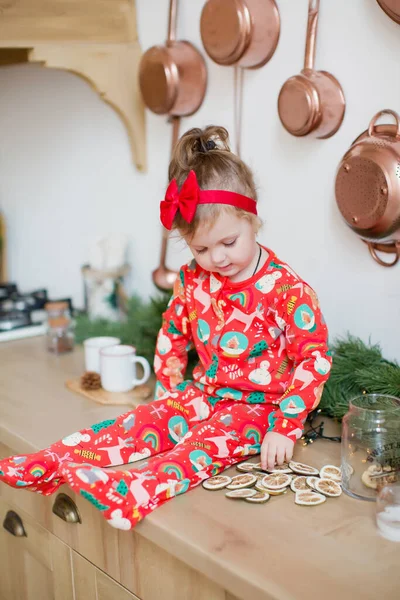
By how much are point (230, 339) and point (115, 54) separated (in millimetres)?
825

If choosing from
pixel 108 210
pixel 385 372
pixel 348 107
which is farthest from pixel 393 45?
pixel 108 210

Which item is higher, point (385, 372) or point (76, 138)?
point (76, 138)

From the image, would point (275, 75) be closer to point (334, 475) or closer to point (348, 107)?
point (348, 107)

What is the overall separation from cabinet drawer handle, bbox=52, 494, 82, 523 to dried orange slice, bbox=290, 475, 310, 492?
345mm

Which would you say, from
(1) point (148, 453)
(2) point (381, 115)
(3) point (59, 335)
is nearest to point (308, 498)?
(1) point (148, 453)

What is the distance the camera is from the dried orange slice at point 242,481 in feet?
3.16

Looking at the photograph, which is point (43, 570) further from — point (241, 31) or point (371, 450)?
point (241, 31)

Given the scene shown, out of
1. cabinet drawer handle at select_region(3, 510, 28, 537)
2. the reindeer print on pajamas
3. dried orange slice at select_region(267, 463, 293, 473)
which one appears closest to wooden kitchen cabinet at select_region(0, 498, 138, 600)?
cabinet drawer handle at select_region(3, 510, 28, 537)

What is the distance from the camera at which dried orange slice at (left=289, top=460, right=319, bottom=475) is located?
99cm

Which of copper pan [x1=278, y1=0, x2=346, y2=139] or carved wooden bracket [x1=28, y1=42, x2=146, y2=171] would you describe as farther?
carved wooden bracket [x1=28, y1=42, x2=146, y2=171]

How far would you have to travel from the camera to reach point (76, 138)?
1937 millimetres

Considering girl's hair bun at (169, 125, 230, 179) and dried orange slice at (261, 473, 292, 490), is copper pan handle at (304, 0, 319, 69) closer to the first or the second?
girl's hair bun at (169, 125, 230, 179)

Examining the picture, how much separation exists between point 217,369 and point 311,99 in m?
0.49

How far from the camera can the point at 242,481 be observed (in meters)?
0.98
